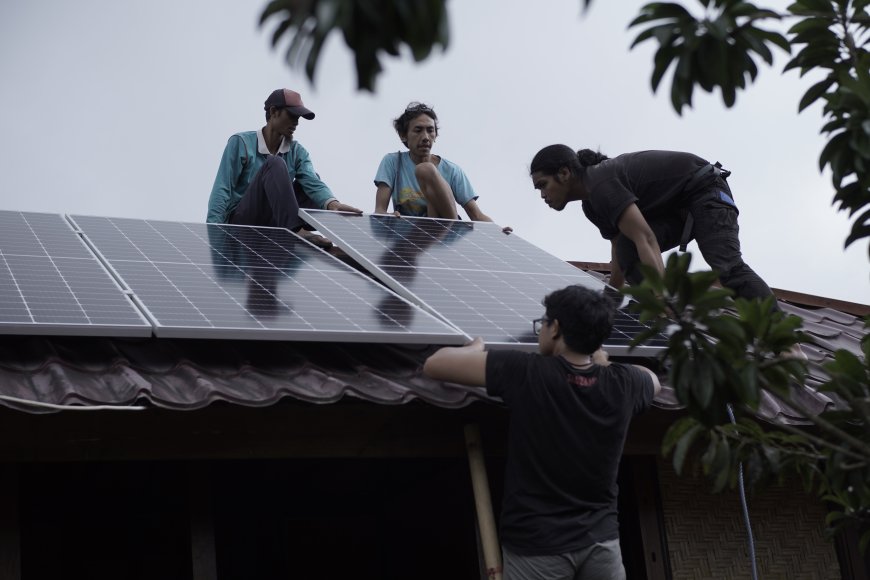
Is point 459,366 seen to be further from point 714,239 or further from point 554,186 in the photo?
point 714,239

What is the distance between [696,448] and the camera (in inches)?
253

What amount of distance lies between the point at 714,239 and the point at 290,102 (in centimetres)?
321

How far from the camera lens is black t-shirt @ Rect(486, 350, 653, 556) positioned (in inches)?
186

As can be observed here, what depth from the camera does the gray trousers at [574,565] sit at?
468cm

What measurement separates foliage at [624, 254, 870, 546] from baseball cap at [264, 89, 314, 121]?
5.26 m

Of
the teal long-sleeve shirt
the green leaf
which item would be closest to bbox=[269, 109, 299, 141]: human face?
the teal long-sleeve shirt

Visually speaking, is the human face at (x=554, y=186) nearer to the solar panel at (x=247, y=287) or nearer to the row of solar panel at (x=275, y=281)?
the row of solar panel at (x=275, y=281)

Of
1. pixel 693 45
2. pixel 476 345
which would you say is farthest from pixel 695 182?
pixel 693 45

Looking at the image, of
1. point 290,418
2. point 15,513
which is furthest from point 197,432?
point 15,513

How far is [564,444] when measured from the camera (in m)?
4.73

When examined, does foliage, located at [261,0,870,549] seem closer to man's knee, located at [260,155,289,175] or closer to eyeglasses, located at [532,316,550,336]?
eyeglasses, located at [532,316,550,336]

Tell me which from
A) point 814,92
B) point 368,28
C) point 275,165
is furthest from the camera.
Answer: point 275,165

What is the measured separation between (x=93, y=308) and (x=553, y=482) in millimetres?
2136

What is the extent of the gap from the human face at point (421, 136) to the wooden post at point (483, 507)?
150 inches
